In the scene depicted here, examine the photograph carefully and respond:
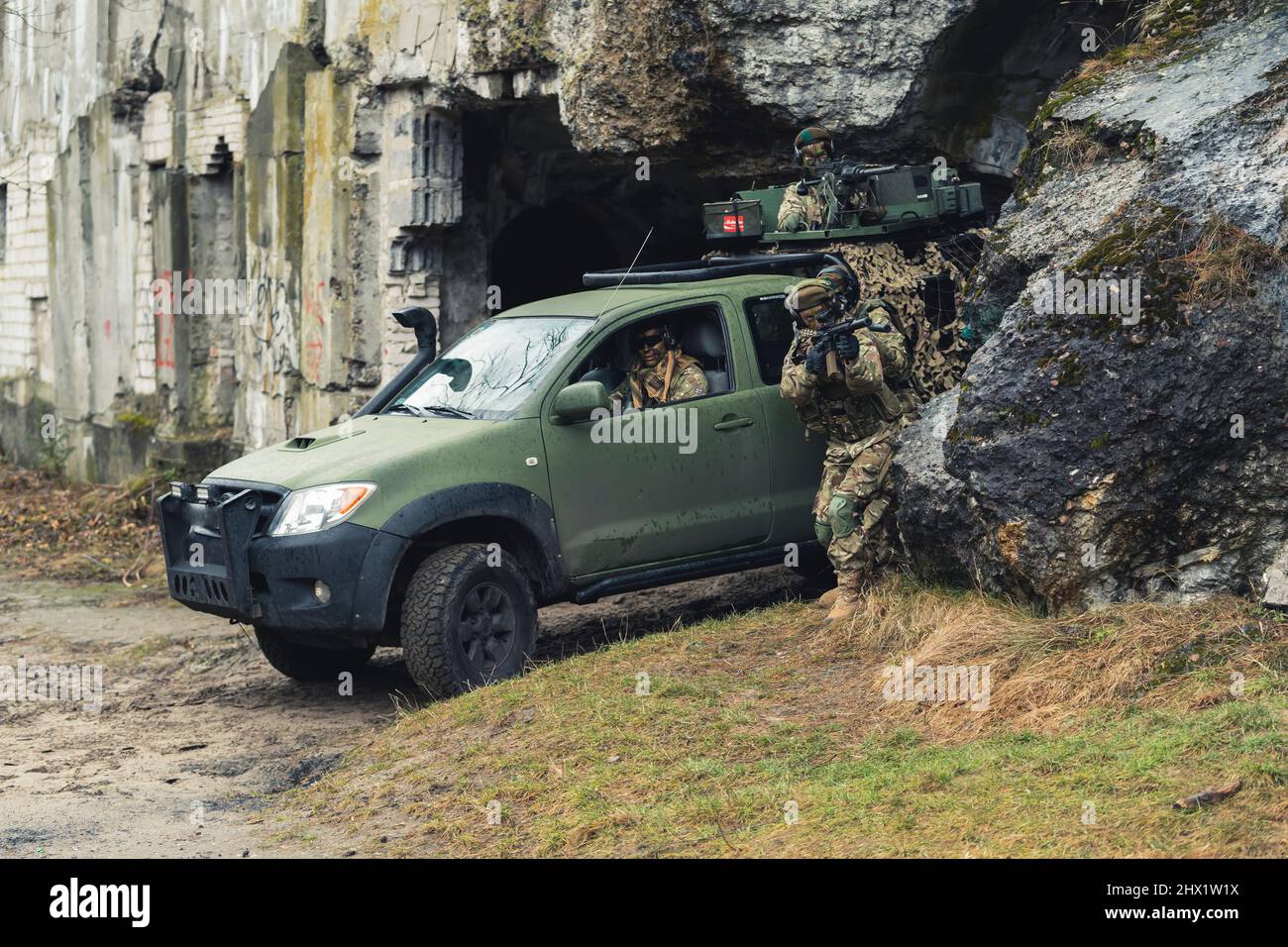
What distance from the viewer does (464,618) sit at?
7.06m

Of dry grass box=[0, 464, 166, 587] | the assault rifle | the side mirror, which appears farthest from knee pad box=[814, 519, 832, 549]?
dry grass box=[0, 464, 166, 587]

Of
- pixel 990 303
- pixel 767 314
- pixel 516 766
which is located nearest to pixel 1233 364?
pixel 990 303

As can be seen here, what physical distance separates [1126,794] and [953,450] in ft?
7.06

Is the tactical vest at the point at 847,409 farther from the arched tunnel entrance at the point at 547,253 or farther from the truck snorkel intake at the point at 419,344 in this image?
the arched tunnel entrance at the point at 547,253

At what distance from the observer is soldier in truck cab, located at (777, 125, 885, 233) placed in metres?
8.64

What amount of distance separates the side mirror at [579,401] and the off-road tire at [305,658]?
1.59 m

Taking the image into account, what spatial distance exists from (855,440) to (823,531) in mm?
472

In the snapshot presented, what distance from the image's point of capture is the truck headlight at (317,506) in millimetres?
6789

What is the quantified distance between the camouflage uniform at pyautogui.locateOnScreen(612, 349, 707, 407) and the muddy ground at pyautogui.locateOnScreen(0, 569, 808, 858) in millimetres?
1402

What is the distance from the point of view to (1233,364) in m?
6.03

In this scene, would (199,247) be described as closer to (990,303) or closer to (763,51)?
(763,51)

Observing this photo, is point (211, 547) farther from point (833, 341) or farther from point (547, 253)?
point (547, 253)

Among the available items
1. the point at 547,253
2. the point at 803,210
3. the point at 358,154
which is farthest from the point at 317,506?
the point at 547,253

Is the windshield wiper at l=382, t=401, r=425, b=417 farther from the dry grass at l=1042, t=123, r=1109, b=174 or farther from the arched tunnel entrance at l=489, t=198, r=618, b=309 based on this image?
the arched tunnel entrance at l=489, t=198, r=618, b=309
